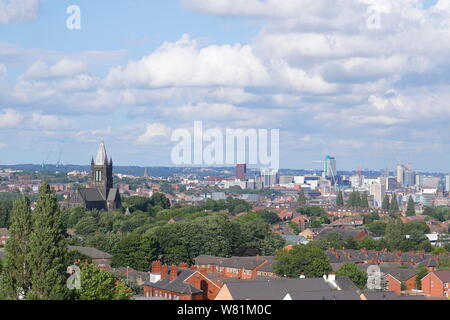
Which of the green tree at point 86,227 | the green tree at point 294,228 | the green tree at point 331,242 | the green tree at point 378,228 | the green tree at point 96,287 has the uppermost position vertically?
the green tree at point 96,287

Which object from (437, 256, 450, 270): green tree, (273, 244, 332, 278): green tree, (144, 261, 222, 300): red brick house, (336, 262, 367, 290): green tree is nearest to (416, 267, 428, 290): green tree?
(437, 256, 450, 270): green tree

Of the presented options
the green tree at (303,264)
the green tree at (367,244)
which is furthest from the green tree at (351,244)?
the green tree at (303,264)

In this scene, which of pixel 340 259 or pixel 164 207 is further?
pixel 164 207

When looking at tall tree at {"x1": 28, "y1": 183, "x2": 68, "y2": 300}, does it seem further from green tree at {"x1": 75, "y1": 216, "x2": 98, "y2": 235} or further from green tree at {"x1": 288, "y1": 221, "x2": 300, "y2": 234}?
green tree at {"x1": 288, "y1": 221, "x2": 300, "y2": 234}

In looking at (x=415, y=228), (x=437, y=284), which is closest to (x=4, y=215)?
(x=415, y=228)

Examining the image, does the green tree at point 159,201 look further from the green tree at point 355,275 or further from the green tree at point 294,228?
the green tree at point 355,275
